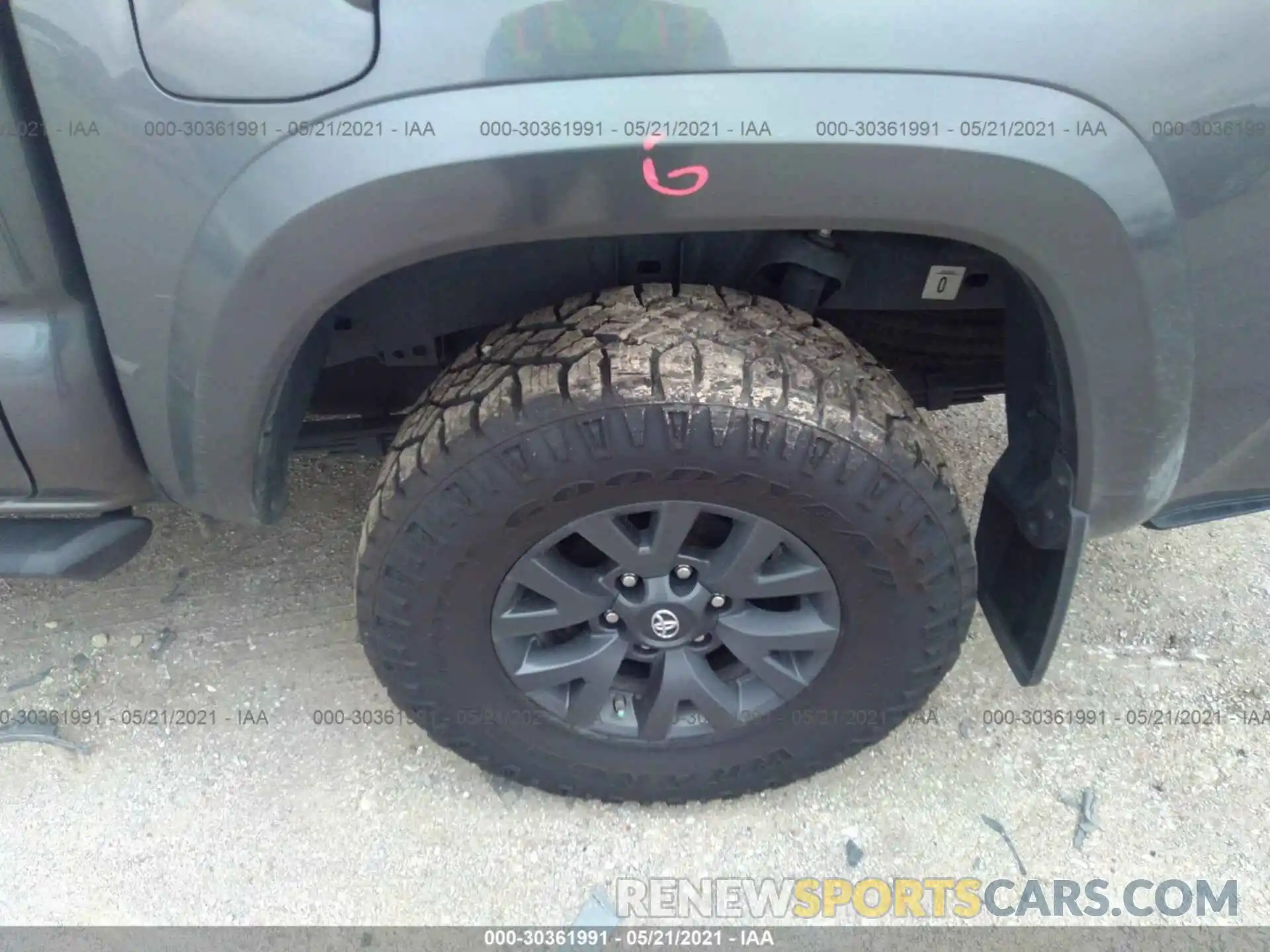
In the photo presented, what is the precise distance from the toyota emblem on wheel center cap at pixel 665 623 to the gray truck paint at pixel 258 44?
1004mm

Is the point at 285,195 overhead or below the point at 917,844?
overhead

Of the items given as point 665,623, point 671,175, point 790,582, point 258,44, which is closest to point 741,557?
point 790,582

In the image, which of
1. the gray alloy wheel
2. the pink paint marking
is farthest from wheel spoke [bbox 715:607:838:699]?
the pink paint marking

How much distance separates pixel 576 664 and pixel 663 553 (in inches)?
12.2

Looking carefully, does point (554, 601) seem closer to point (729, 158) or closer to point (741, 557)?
point (741, 557)

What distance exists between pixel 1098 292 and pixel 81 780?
2209 millimetres

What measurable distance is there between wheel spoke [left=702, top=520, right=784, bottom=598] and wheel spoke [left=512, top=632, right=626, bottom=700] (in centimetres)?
24

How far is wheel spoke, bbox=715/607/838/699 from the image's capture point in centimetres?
171

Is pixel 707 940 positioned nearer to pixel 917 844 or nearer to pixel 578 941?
pixel 578 941

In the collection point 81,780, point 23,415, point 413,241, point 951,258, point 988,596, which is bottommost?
point 81,780

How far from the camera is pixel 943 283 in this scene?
161 cm

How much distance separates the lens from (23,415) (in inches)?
58.5

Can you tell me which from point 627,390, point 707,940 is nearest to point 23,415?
point 627,390

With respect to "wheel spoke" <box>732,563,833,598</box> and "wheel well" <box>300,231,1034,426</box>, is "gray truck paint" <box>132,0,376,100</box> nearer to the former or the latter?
"wheel well" <box>300,231,1034,426</box>
